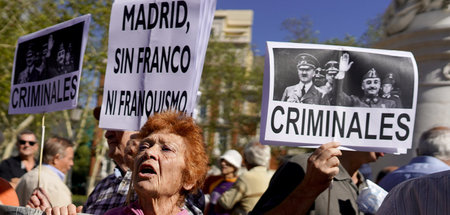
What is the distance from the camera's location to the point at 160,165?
2811 millimetres

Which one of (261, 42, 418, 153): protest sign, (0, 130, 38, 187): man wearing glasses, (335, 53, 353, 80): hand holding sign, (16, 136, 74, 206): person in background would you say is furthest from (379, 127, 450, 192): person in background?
(0, 130, 38, 187): man wearing glasses

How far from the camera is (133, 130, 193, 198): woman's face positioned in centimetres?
275

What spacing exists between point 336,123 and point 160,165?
3.66ft

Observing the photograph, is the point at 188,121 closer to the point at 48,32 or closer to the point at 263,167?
the point at 48,32

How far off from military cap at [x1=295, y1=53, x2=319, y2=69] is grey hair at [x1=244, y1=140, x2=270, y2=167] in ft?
9.39

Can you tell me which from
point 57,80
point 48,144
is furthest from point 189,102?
point 48,144

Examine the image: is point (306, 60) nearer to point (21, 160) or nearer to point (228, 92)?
point (21, 160)

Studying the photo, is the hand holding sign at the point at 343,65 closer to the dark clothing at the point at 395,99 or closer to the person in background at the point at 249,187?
the dark clothing at the point at 395,99

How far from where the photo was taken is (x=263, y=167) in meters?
6.30

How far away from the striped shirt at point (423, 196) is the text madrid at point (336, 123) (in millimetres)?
1545

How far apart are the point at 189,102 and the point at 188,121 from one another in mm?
496

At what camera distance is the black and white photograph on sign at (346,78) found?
3482 millimetres

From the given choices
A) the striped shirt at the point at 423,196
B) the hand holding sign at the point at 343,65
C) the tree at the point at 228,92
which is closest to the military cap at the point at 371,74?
the hand holding sign at the point at 343,65

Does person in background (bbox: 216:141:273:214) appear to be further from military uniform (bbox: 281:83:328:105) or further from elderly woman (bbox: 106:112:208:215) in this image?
elderly woman (bbox: 106:112:208:215)
